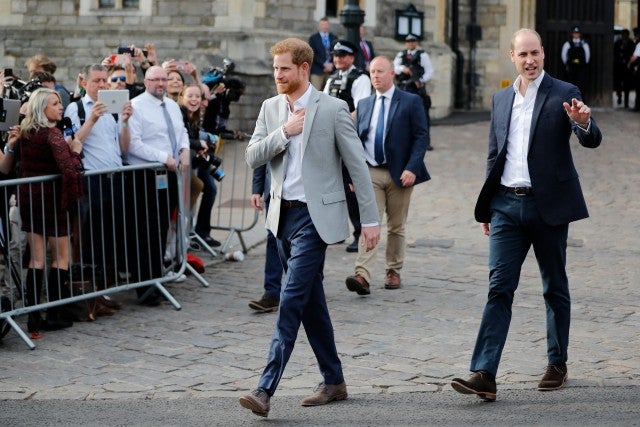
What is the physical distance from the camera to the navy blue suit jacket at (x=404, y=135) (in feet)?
33.0

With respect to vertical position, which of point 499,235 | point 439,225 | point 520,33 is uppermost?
point 520,33

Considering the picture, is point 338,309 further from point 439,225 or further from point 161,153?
point 439,225

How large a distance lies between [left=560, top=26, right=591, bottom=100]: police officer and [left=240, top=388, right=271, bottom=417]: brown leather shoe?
69.5ft

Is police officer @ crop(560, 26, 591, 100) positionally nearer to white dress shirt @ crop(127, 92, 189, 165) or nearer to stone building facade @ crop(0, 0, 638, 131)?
stone building facade @ crop(0, 0, 638, 131)

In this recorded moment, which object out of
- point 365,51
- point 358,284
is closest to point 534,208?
point 358,284

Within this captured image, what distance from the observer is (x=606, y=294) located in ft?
32.2

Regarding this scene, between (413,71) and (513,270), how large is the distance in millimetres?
13277

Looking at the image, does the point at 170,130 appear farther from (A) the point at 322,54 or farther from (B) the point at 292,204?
(A) the point at 322,54

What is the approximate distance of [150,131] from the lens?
10047 millimetres

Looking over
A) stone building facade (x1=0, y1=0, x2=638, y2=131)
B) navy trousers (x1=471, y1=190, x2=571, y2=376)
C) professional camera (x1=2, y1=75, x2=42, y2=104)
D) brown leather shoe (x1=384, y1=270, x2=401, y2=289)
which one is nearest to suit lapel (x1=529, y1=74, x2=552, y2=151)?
navy trousers (x1=471, y1=190, x2=571, y2=376)

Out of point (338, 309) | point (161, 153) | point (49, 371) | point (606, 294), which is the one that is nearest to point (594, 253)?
point (606, 294)

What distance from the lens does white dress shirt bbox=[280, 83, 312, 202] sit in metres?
6.57

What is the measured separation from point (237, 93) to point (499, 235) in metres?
6.34

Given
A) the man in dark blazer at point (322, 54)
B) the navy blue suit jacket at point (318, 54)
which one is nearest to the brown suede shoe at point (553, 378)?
the man in dark blazer at point (322, 54)
